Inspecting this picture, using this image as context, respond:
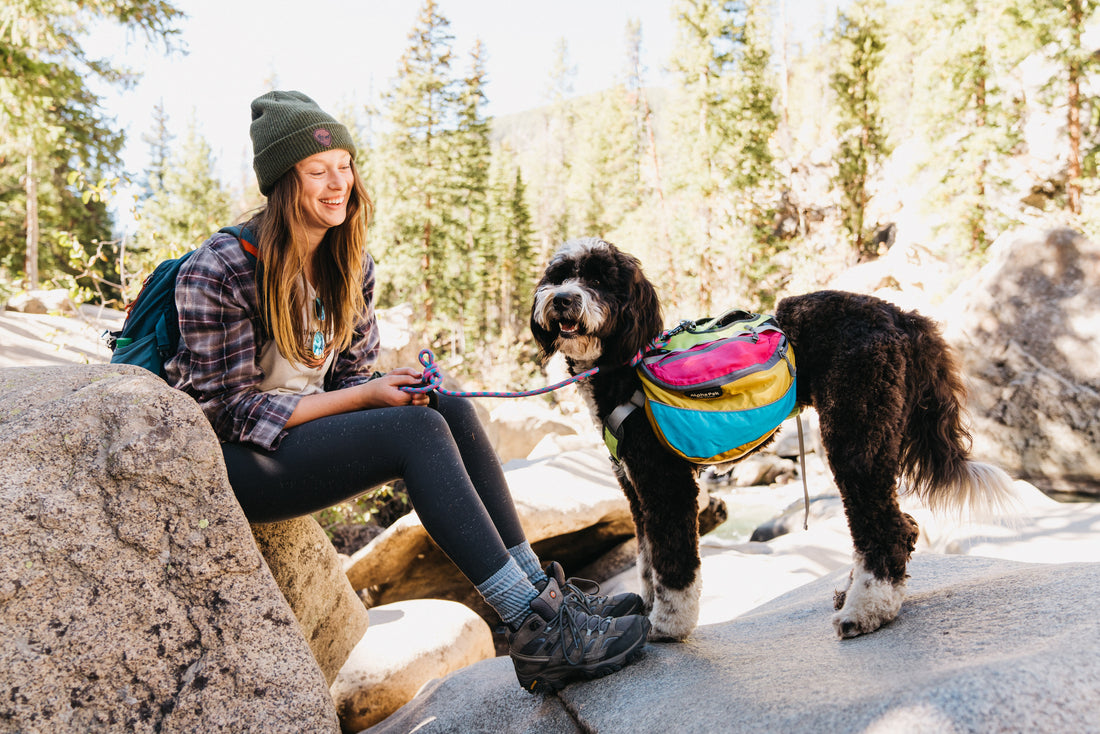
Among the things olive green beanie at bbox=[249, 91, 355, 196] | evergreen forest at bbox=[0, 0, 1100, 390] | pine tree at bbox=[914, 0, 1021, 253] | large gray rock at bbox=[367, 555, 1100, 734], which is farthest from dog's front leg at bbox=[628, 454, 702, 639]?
pine tree at bbox=[914, 0, 1021, 253]

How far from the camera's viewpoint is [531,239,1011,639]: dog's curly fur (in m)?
2.66

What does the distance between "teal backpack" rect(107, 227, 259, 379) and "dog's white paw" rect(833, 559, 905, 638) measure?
2826 millimetres

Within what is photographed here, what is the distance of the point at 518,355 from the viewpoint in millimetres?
34781

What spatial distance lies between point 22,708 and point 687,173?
83.4 ft

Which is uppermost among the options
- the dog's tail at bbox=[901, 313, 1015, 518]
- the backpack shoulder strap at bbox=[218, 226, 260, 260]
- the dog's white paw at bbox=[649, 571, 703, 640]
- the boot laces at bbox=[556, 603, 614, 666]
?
the backpack shoulder strap at bbox=[218, 226, 260, 260]

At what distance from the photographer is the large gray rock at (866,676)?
5.03 feet

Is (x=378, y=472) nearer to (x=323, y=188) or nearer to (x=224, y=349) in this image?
(x=224, y=349)

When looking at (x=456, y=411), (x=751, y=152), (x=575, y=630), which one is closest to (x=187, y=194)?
(x=751, y=152)

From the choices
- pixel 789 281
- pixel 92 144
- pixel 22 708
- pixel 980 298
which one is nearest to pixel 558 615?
pixel 22 708

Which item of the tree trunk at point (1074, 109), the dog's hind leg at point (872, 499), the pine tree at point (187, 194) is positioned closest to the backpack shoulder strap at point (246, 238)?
the dog's hind leg at point (872, 499)

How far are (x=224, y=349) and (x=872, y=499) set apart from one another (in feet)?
8.86

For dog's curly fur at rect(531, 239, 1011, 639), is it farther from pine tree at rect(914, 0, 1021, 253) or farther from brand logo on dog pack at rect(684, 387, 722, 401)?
pine tree at rect(914, 0, 1021, 253)

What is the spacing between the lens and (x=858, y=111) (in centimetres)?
2338

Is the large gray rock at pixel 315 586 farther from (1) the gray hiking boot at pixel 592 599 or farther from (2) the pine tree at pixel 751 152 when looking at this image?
(2) the pine tree at pixel 751 152
